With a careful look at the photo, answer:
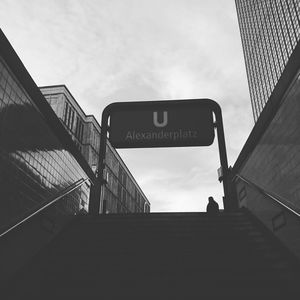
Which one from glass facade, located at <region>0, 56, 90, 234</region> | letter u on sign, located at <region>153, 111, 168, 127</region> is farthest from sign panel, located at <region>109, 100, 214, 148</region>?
glass facade, located at <region>0, 56, 90, 234</region>

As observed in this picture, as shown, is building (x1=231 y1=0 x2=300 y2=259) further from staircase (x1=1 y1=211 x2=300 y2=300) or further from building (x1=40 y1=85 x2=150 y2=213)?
building (x1=40 y1=85 x2=150 y2=213)

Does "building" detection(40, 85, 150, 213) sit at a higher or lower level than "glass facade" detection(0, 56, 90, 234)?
higher

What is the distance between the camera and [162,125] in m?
8.38

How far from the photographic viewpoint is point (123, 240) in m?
4.88

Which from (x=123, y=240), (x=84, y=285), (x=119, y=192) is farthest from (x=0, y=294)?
(x=119, y=192)

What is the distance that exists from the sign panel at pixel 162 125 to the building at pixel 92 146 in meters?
18.5

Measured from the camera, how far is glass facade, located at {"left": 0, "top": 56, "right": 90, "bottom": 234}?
395 cm

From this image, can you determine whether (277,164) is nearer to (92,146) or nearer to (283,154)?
(283,154)

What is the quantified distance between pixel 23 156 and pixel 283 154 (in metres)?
3.86

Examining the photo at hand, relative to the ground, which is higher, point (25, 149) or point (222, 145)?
point (222, 145)

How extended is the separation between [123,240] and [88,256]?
70 cm

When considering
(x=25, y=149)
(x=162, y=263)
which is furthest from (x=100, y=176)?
(x=162, y=263)

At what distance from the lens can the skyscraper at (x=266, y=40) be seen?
66750 millimetres

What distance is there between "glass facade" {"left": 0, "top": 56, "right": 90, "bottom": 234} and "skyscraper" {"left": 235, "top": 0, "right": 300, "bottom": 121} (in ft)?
220
